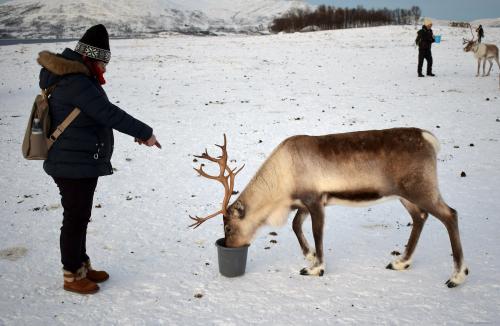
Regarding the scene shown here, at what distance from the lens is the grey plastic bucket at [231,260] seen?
4.05 m

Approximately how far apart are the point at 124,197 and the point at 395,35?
26739 mm

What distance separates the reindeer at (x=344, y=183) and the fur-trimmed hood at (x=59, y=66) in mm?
1521

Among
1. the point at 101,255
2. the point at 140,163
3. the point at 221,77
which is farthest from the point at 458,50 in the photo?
the point at 101,255

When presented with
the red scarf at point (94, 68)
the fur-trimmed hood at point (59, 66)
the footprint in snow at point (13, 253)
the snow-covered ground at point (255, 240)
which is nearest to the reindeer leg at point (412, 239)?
the snow-covered ground at point (255, 240)

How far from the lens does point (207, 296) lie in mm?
3850

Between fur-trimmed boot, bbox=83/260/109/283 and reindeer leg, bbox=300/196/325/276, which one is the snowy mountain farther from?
reindeer leg, bbox=300/196/325/276

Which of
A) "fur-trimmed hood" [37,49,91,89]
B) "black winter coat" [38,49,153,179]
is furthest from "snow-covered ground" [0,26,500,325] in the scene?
"fur-trimmed hood" [37,49,91,89]

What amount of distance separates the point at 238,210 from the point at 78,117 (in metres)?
1.63

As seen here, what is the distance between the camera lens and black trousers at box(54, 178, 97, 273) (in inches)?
142

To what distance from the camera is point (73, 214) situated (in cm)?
367

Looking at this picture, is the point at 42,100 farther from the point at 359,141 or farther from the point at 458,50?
the point at 458,50

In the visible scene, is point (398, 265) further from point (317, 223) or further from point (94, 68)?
point (94, 68)

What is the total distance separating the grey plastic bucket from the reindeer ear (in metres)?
0.31

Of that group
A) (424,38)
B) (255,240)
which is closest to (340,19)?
(424,38)
